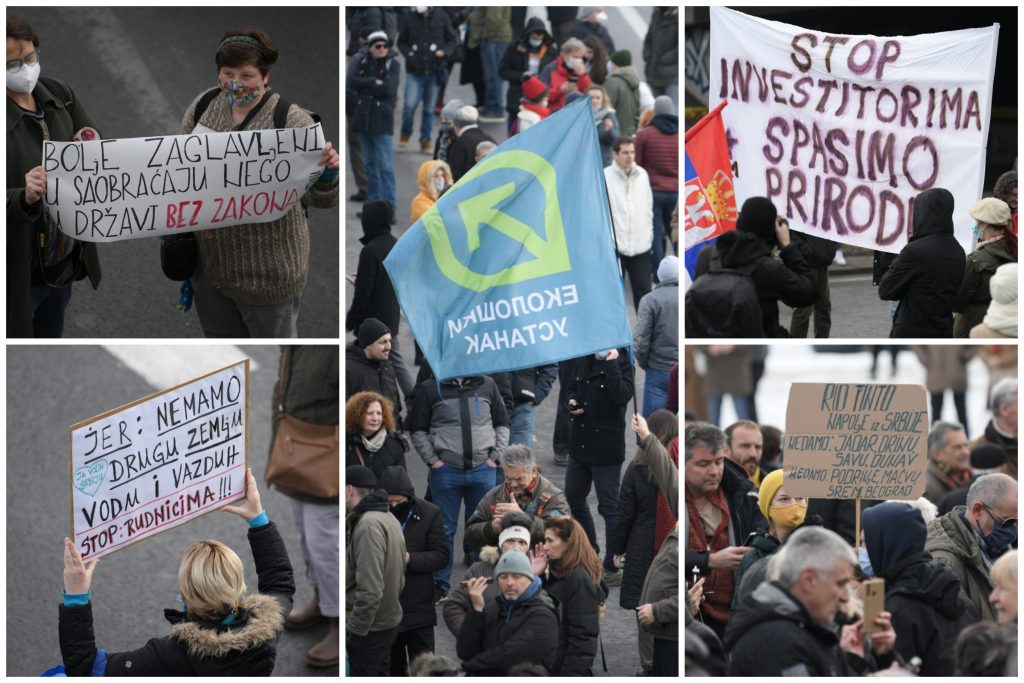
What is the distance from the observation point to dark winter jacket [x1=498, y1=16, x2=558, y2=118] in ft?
44.5

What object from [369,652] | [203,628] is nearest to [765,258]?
[369,652]

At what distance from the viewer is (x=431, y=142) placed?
13516mm

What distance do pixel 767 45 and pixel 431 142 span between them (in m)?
5.69

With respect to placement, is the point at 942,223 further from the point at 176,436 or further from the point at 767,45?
the point at 176,436

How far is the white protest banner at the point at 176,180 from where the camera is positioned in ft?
21.9

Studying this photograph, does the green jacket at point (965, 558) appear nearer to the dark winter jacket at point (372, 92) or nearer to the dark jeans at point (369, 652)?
the dark jeans at point (369, 652)

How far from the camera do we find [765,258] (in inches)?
269

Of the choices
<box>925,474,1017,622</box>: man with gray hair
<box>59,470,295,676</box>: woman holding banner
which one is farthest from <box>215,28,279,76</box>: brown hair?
<box>925,474,1017,622</box>: man with gray hair

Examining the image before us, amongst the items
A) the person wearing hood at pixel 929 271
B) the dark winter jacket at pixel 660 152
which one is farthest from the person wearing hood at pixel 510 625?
the dark winter jacket at pixel 660 152

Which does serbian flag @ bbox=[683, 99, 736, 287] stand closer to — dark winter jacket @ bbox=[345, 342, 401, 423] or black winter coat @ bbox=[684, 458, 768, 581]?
black winter coat @ bbox=[684, 458, 768, 581]

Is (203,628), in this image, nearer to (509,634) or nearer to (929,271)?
(509,634)

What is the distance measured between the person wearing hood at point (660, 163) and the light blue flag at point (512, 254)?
13.7ft

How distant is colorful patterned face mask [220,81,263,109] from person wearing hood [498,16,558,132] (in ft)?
23.4

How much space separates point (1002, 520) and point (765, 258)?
66.8 inches
